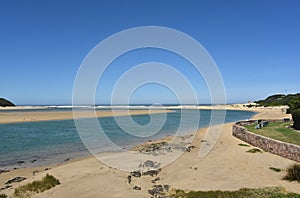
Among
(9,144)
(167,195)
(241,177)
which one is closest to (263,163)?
(241,177)

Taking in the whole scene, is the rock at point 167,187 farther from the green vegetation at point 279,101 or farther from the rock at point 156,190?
the green vegetation at point 279,101

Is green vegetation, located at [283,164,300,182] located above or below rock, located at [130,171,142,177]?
above

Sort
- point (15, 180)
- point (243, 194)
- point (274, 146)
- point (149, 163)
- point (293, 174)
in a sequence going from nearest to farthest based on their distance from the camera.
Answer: point (243, 194) < point (293, 174) < point (15, 180) < point (149, 163) < point (274, 146)

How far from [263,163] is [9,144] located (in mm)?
21618

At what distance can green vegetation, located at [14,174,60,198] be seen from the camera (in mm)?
10039

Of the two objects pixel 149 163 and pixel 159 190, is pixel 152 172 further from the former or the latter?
pixel 159 190

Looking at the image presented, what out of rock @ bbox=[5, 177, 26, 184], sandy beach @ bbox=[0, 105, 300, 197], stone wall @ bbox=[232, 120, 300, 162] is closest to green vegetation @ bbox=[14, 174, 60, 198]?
sandy beach @ bbox=[0, 105, 300, 197]

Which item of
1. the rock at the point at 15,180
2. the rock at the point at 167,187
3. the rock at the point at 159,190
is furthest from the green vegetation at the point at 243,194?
the rock at the point at 15,180

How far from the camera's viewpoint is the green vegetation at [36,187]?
32.9 ft

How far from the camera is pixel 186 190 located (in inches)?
390

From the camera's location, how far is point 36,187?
34.9ft

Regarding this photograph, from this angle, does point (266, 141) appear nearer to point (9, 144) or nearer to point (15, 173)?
point (15, 173)

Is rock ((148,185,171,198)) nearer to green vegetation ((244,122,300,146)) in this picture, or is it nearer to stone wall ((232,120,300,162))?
stone wall ((232,120,300,162))

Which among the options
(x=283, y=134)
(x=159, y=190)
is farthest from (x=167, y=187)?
(x=283, y=134)
